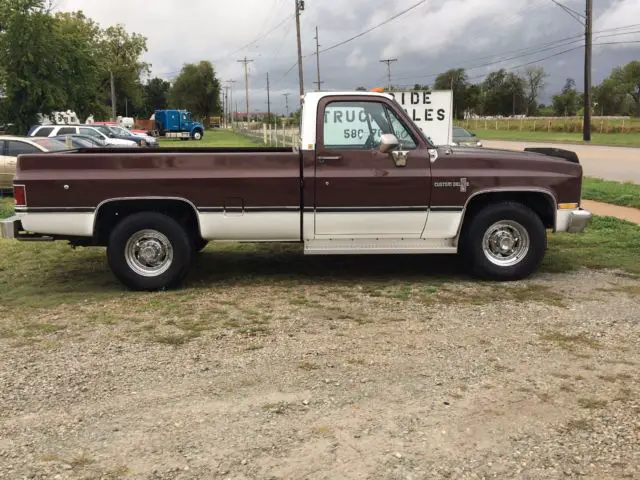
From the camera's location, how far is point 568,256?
318 inches

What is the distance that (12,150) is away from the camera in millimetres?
15570

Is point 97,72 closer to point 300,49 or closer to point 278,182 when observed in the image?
point 300,49

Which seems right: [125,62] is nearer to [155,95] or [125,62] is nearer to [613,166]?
[155,95]

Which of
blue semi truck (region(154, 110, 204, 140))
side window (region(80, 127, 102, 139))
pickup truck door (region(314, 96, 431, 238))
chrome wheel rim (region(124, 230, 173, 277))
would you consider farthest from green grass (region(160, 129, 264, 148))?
pickup truck door (region(314, 96, 431, 238))

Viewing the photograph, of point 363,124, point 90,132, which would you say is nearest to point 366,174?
point 363,124

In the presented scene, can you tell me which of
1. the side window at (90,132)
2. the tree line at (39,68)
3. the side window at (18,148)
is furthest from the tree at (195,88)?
the side window at (18,148)

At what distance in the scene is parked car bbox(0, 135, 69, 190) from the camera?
49.6 ft

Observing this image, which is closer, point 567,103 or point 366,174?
point 366,174

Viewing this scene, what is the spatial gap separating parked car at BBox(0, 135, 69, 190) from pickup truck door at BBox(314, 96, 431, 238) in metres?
10.6

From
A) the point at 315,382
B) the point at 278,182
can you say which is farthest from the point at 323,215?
the point at 315,382

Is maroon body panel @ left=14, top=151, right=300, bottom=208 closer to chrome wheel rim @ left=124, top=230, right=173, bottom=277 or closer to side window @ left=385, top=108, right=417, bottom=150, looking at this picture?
chrome wheel rim @ left=124, top=230, right=173, bottom=277

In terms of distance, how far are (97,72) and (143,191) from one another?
127 feet

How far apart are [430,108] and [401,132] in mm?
4490

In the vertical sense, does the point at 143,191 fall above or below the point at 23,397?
above
